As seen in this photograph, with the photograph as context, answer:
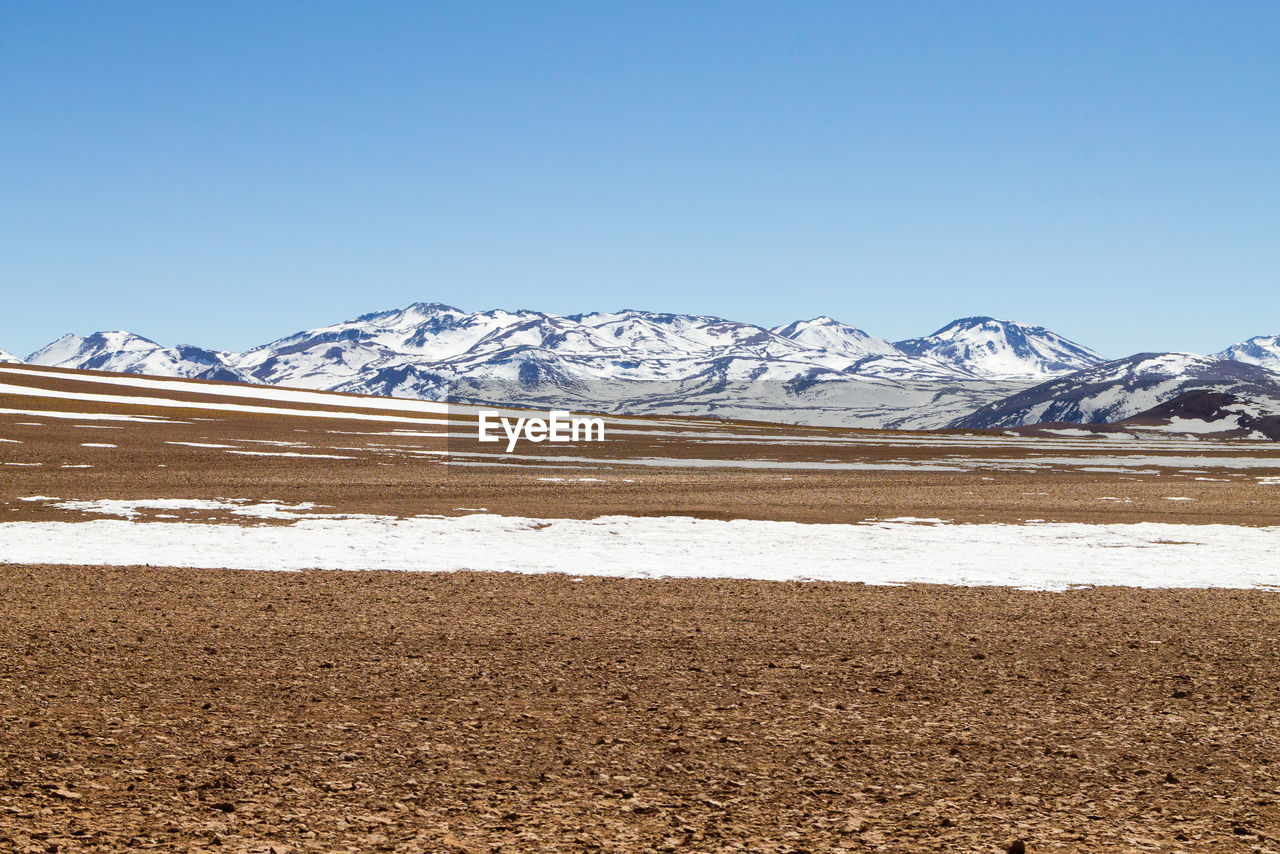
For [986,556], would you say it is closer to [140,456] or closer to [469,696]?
[469,696]

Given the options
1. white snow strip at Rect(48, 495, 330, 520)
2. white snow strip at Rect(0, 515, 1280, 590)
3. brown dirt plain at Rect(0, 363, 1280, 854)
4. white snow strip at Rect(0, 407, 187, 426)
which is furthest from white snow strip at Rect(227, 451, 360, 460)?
brown dirt plain at Rect(0, 363, 1280, 854)

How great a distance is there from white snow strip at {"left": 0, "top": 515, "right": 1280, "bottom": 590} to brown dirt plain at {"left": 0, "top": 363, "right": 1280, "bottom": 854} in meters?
1.40

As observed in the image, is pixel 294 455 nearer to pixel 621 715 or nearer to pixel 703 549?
pixel 703 549

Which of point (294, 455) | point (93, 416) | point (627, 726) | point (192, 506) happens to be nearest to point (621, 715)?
point (627, 726)

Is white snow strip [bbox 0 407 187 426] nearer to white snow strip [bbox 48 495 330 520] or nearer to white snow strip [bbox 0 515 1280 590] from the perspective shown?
white snow strip [bbox 48 495 330 520]

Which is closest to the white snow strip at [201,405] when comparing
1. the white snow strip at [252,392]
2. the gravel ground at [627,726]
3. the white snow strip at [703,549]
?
the white snow strip at [252,392]

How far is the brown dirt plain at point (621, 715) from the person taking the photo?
6434mm

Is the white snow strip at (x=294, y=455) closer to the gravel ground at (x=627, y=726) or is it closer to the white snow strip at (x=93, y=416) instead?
the white snow strip at (x=93, y=416)

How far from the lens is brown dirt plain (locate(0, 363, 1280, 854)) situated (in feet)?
21.1

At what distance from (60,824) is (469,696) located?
11.7ft

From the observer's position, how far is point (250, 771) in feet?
23.5

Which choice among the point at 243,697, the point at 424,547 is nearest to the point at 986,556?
the point at 424,547

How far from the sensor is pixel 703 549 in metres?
20.3

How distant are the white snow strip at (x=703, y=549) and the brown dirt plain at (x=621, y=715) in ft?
4.60
